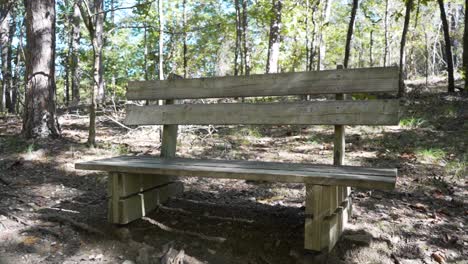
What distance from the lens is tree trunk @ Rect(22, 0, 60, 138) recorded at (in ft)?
19.9

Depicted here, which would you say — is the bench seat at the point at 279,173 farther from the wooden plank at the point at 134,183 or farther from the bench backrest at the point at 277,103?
the bench backrest at the point at 277,103

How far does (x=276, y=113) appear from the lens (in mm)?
3316

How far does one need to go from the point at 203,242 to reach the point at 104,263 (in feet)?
2.42

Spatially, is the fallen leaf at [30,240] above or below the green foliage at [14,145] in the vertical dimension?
below

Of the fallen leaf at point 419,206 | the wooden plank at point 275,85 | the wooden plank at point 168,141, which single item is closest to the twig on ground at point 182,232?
the wooden plank at point 168,141

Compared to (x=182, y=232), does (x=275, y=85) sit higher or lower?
higher

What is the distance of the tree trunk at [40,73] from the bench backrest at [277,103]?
298 cm

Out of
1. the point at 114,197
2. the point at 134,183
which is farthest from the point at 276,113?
the point at 114,197

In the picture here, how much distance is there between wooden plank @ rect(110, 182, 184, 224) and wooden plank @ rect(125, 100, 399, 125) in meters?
0.69

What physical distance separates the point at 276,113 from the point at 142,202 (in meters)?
1.44

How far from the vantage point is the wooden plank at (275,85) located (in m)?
3.05

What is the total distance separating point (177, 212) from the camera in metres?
3.64

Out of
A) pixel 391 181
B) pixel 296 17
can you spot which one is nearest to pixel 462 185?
pixel 391 181

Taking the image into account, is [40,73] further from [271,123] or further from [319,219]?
[319,219]
